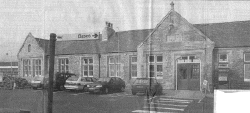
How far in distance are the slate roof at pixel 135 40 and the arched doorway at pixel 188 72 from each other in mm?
233

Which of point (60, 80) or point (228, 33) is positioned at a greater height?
point (228, 33)

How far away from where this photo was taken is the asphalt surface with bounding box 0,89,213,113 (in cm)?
197

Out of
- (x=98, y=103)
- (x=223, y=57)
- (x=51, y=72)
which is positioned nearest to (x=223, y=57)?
(x=223, y=57)

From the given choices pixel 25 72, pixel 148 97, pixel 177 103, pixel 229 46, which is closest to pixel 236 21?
pixel 229 46

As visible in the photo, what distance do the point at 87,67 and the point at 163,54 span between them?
72 cm

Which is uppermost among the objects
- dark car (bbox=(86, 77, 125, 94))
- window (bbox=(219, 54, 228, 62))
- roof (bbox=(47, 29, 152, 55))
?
roof (bbox=(47, 29, 152, 55))

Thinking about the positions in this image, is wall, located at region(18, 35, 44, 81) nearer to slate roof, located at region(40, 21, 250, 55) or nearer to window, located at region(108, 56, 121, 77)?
slate roof, located at region(40, 21, 250, 55)

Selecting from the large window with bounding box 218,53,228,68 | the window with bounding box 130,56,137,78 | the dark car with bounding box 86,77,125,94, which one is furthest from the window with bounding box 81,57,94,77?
the large window with bounding box 218,53,228,68

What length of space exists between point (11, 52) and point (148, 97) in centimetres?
148

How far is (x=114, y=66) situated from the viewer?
2.09 m

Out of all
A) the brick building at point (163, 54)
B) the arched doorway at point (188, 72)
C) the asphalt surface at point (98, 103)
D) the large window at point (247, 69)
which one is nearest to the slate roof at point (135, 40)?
the brick building at point (163, 54)

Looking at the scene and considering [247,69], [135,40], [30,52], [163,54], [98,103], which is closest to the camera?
[247,69]

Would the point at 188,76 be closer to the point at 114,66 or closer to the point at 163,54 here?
the point at 163,54

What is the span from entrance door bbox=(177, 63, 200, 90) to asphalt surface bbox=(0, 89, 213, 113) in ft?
0.40
